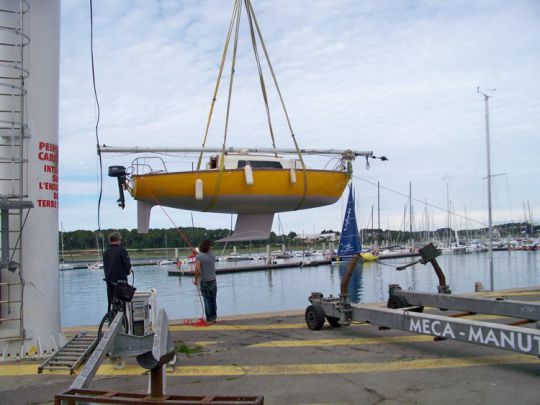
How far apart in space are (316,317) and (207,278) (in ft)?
8.93

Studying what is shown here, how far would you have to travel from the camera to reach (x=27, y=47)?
7973 mm

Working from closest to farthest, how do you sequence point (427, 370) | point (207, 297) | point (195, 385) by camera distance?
point (195, 385) < point (427, 370) < point (207, 297)

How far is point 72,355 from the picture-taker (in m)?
7.38

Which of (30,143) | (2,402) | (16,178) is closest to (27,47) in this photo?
(30,143)

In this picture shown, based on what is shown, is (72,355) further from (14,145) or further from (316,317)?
(316,317)

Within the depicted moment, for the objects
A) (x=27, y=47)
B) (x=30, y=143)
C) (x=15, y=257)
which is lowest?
(x=15, y=257)

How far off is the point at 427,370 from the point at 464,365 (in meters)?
0.53

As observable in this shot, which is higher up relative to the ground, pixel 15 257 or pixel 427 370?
pixel 15 257

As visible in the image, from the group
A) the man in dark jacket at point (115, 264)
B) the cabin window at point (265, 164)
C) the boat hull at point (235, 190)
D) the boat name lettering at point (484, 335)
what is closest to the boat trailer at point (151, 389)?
the boat name lettering at point (484, 335)

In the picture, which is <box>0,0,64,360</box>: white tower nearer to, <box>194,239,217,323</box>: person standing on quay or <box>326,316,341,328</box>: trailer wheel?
<box>194,239,217,323</box>: person standing on quay

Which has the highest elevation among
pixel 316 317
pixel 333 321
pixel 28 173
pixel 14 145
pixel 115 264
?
pixel 14 145

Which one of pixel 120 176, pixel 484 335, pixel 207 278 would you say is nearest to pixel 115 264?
pixel 120 176

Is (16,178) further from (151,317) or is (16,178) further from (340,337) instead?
(340,337)

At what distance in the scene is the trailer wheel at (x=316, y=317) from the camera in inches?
360
